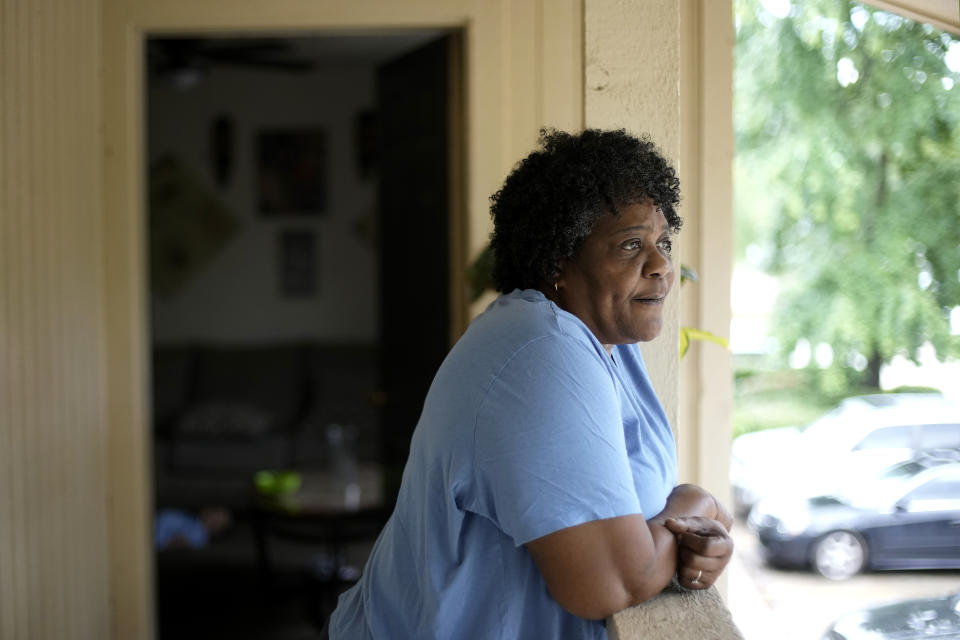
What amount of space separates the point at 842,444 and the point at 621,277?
340 cm

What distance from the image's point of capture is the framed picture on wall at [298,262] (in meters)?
6.77

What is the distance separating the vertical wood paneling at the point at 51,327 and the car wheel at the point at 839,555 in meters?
2.92

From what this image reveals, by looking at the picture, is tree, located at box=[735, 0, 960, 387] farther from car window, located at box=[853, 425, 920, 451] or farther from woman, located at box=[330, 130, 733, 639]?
woman, located at box=[330, 130, 733, 639]

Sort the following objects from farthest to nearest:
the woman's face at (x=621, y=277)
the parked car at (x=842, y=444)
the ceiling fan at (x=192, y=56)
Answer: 1. the ceiling fan at (x=192, y=56)
2. the parked car at (x=842, y=444)
3. the woman's face at (x=621, y=277)

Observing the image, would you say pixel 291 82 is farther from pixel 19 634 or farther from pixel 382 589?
pixel 382 589

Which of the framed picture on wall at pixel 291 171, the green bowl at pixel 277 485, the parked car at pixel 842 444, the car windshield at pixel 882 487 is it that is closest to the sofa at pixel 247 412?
the framed picture on wall at pixel 291 171

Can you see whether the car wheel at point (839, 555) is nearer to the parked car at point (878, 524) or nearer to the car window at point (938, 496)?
the parked car at point (878, 524)

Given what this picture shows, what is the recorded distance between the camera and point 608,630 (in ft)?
3.27

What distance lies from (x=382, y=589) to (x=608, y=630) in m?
0.30

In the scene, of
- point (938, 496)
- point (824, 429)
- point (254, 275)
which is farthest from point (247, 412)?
point (938, 496)

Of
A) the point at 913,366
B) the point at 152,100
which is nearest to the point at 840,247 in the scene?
the point at 913,366

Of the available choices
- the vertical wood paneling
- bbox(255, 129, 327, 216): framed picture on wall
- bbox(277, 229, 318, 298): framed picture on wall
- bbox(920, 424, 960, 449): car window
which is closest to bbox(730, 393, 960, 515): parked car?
bbox(920, 424, 960, 449): car window

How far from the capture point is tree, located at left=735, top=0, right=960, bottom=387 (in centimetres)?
340

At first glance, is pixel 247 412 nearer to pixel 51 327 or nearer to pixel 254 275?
pixel 254 275
